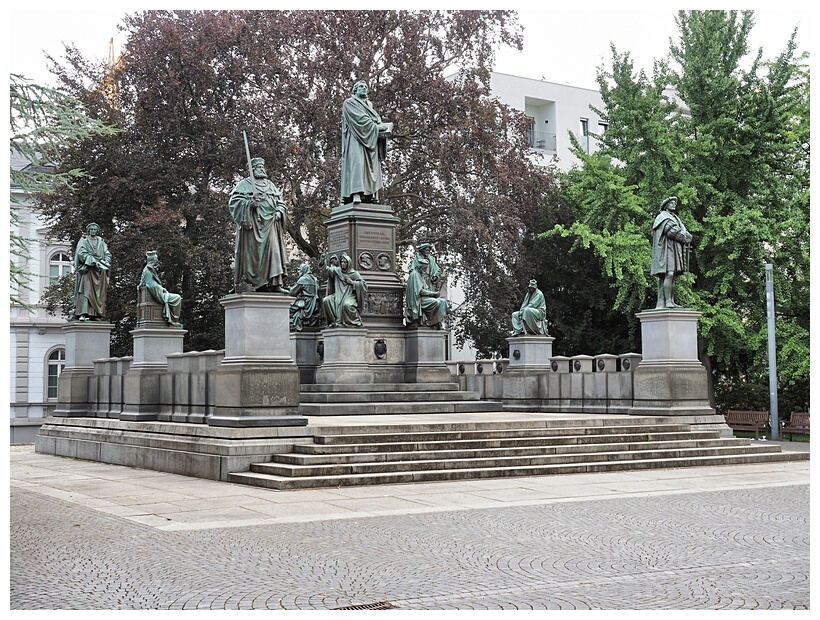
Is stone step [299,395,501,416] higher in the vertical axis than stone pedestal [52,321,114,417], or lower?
lower

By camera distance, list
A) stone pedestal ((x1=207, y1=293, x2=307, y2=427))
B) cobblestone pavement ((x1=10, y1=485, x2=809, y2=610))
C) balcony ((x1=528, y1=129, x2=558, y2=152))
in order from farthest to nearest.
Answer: balcony ((x1=528, y1=129, x2=558, y2=152)) → stone pedestal ((x1=207, y1=293, x2=307, y2=427)) → cobblestone pavement ((x1=10, y1=485, x2=809, y2=610))

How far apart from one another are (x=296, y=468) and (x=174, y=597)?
268 inches

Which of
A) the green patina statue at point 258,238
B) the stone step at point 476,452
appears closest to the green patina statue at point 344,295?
the green patina statue at point 258,238

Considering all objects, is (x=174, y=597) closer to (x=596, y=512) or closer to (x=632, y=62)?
(x=596, y=512)

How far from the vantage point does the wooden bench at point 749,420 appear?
27.3 m

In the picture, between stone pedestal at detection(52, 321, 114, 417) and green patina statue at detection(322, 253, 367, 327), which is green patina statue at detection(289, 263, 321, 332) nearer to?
green patina statue at detection(322, 253, 367, 327)

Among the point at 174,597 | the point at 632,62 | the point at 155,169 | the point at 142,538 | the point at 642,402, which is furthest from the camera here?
the point at 632,62

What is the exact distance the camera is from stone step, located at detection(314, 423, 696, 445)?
1501 centimetres

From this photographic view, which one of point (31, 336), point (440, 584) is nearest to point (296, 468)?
point (440, 584)

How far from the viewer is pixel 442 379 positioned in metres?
22.1

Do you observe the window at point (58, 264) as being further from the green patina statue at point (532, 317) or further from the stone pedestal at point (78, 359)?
the green patina statue at point (532, 317)

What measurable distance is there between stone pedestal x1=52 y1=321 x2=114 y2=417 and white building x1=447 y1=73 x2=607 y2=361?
2747 centimetres

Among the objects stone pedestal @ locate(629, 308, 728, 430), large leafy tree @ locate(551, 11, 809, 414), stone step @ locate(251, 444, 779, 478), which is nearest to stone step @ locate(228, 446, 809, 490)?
stone step @ locate(251, 444, 779, 478)

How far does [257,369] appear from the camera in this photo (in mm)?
15086
